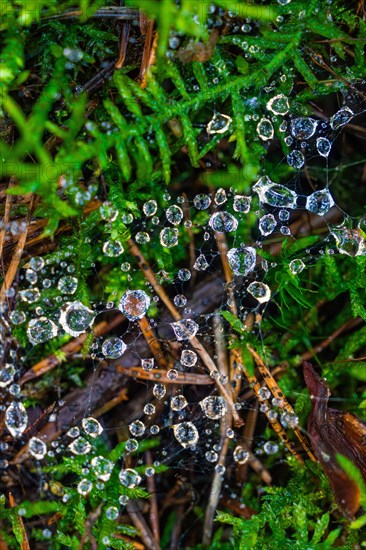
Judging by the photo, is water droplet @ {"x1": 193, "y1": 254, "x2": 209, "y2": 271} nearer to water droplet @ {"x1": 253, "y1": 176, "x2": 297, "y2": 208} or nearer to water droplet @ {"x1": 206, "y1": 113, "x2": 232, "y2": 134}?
water droplet @ {"x1": 253, "y1": 176, "x2": 297, "y2": 208}

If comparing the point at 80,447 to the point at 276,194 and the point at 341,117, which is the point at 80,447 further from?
the point at 341,117

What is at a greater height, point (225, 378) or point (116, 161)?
point (116, 161)

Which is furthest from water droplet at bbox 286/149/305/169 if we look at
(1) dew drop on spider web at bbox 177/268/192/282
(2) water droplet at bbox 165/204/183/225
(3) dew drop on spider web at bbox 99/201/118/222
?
(3) dew drop on spider web at bbox 99/201/118/222

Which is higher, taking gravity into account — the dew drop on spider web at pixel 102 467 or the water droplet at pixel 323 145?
the water droplet at pixel 323 145

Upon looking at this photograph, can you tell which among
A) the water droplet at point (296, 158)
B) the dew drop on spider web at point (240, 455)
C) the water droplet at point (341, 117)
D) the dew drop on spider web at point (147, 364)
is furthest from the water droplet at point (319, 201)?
the dew drop on spider web at point (240, 455)

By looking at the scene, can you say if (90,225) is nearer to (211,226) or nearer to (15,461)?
(211,226)

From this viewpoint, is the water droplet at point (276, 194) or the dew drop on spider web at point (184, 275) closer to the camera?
the water droplet at point (276, 194)

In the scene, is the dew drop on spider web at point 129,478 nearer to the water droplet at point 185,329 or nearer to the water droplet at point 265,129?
the water droplet at point 185,329

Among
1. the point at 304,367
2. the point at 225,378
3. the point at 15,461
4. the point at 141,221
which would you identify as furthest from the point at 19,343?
the point at 304,367
